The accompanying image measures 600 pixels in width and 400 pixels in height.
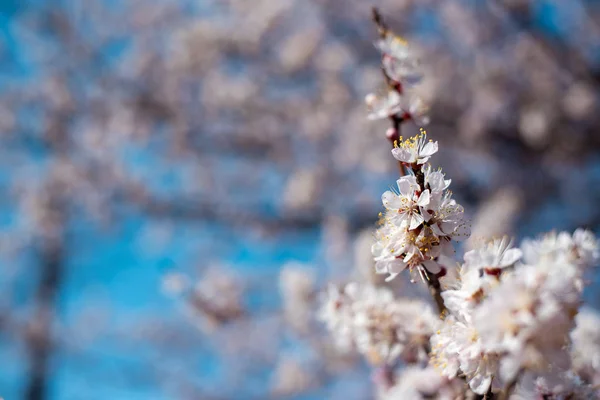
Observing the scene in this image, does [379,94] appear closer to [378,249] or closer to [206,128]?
[378,249]

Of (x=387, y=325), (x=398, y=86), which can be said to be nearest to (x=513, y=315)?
(x=387, y=325)

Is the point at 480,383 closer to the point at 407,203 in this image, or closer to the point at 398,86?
the point at 407,203

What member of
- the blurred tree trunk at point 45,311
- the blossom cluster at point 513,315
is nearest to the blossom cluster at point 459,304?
the blossom cluster at point 513,315

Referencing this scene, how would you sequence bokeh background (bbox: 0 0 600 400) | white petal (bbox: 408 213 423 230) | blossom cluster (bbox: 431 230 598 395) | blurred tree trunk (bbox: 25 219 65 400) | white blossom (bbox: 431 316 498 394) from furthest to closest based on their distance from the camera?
blurred tree trunk (bbox: 25 219 65 400)
bokeh background (bbox: 0 0 600 400)
white petal (bbox: 408 213 423 230)
white blossom (bbox: 431 316 498 394)
blossom cluster (bbox: 431 230 598 395)

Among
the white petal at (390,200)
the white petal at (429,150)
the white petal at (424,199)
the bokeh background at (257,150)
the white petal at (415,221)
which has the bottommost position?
the white petal at (415,221)

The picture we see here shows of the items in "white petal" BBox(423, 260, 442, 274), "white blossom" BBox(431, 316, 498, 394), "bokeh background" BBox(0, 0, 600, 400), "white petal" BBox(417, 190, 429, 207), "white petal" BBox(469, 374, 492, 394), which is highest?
"bokeh background" BBox(0, 0, 600, 400)

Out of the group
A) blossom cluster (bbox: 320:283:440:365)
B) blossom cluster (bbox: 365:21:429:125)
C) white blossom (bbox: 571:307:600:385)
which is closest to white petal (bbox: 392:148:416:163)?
Answer: blossom cluster (bbox: 365:21:429:125)

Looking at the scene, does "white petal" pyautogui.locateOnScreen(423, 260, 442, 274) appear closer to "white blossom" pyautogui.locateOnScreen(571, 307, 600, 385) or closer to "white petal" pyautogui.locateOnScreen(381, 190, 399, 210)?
"white petal" pyautogui.locateOnScreen(381, 190, 399, 210)

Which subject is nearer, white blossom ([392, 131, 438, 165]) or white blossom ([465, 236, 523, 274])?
white blossom ([465, 236, 523, 274])

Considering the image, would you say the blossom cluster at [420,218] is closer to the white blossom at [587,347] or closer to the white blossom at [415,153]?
the white blossom at [415,153]

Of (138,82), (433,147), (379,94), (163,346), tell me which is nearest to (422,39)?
(138,82)

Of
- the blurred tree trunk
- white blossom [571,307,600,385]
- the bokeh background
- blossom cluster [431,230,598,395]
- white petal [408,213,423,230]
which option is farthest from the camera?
the blurred tree trunk
